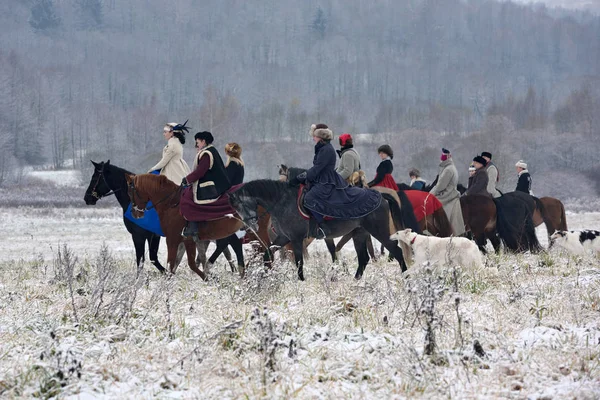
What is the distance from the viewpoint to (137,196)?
9.43 m

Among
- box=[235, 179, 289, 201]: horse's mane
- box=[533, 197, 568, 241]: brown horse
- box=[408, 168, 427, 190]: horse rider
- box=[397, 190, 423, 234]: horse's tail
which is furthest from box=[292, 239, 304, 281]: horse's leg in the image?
box=[533, 197, 568, 241]: brown horse

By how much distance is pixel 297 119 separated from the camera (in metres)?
90.1

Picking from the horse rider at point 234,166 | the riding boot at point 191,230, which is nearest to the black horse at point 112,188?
the riding boot at point 191,230

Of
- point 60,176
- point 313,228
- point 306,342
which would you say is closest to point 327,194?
point 313,228

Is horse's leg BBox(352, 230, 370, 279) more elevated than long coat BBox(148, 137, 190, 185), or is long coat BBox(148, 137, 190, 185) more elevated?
long coat BBox(148, 137, 190, 185)

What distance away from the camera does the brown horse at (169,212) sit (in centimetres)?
937

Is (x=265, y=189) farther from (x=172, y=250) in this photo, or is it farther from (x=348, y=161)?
(x=348, y=161)

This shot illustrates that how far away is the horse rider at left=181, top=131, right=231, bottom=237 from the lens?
363 inches

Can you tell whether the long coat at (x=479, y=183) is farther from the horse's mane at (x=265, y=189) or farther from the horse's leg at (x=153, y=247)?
the horse's leg at (x=153, y=247)

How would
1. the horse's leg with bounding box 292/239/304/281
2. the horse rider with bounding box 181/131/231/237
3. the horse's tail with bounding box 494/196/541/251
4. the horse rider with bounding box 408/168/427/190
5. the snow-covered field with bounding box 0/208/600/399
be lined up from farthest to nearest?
the horse rider with bounding box 408/168/427/190
the horse's tail with bounding box 494/196/541/251
the horse rider with bounding box 181/131/231/237
the horse's leg with bounding box 292/239/304/281
the snow-covered field with bounding box 0/208/600/399

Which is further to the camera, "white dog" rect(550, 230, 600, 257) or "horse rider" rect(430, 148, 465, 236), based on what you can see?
"horse rider" rect(430, 148, 465, 236)

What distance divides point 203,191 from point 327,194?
2095 mm

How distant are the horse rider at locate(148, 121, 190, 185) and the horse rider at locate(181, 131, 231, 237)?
0.93 meters

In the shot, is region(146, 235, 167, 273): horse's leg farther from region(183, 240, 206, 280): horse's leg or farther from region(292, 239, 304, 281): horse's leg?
region(292, 239, 304, 281): horse's leg
